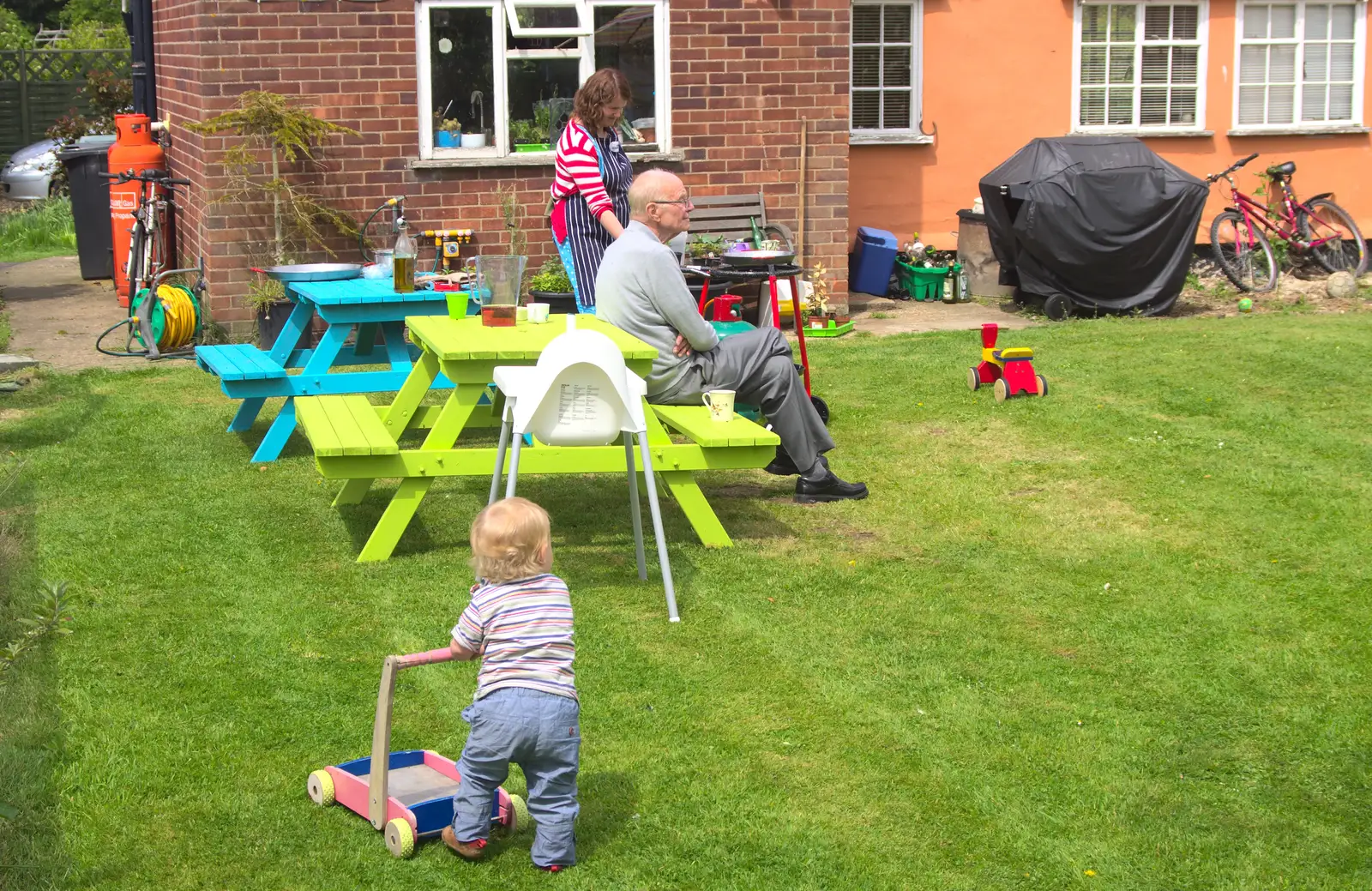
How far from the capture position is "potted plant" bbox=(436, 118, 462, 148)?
11.4m

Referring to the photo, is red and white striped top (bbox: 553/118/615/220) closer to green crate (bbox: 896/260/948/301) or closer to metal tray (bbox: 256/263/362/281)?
metal tray (bbox: 256/263/362/281)

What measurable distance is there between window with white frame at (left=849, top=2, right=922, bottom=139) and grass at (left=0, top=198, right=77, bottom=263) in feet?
28.8

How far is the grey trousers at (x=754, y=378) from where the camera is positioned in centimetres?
650

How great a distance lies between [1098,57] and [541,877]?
13042 mm

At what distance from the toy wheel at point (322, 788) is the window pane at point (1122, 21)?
13006 millimetres

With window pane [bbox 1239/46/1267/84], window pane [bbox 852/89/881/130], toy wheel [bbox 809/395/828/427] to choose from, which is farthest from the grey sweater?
window pane [bbox 1239/46/1267/84]

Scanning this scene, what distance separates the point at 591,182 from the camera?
7883 millimetres

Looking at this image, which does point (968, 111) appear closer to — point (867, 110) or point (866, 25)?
point (867, 110)

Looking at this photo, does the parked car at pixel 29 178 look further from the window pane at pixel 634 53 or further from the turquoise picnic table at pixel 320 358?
the turquoise picnic table at pixel 320 358

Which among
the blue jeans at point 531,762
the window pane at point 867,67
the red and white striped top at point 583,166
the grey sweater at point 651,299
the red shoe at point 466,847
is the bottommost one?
the red shoe at point 466,847

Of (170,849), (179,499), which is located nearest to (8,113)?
(179,499)

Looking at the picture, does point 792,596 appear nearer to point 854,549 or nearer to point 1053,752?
point 854,549

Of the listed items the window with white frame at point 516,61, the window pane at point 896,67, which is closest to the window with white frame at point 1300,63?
the window pane at point 896,67

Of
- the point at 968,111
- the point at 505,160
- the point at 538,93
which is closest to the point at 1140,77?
the point at 968,111
